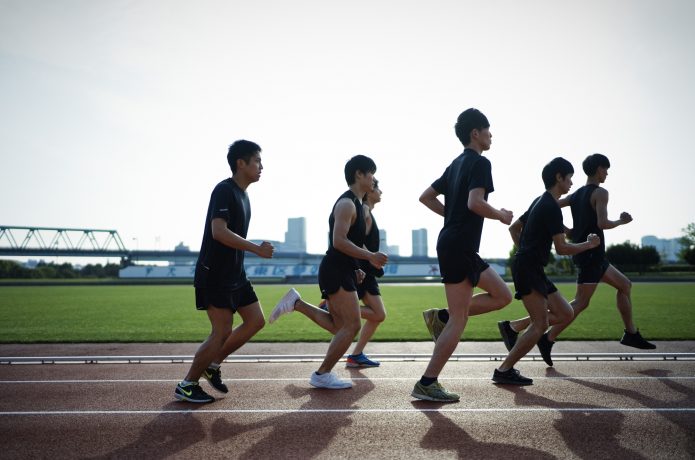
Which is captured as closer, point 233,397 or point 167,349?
point 233,397

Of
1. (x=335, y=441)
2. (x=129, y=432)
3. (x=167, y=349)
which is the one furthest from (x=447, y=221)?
(x=167, y=349)

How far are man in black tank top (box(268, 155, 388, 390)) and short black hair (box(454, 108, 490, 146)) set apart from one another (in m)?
1.03

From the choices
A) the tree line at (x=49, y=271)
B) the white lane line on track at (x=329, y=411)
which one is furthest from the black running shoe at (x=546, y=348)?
the tree line at (x=49, y=271)

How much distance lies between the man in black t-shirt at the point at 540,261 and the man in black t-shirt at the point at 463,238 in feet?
1.95

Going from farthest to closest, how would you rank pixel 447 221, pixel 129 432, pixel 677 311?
Result: 1. pixel 677 311
2. pixel 447 221
3. pixel 129 432

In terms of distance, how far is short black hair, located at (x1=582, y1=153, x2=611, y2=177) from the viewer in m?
6.81

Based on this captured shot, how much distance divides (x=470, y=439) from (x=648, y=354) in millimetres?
4671

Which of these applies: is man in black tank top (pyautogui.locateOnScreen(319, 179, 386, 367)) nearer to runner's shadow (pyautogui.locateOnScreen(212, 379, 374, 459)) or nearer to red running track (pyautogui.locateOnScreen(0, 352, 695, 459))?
red running track (pyautogui.locateOnScreen(0, 352, 695, 459))

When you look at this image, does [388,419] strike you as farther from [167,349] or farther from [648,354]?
[167,349]

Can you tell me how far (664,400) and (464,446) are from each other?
7.79 feet

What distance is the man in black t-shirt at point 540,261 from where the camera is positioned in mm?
5414

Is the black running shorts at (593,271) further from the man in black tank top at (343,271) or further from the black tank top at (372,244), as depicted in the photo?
the man in black tank top at (343,271)

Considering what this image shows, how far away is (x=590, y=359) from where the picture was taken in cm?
678

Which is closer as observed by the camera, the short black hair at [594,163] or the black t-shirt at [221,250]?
the black t-shirt at [221,250]
